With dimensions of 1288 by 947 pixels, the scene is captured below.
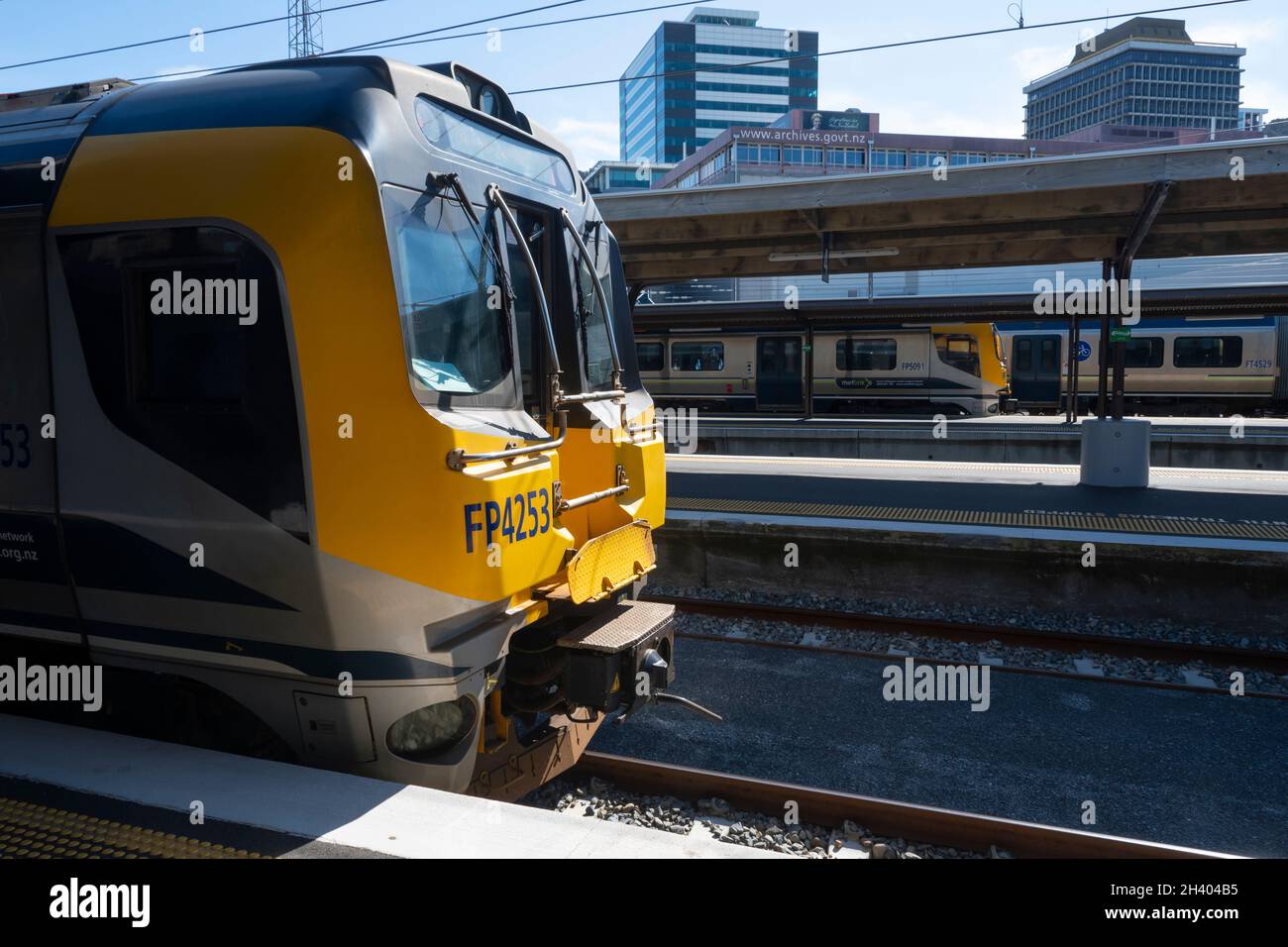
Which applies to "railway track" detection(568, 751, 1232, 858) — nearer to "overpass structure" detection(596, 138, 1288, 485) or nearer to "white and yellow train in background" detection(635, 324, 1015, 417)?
"overpass structure" detection(596, 138, 1288, 485)

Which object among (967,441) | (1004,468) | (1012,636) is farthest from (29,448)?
(967,441)

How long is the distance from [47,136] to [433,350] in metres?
2.23

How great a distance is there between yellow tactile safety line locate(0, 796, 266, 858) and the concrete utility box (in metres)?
12.4

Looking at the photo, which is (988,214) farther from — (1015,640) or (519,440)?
(519,440)

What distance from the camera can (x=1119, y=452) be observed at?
42.1 feet

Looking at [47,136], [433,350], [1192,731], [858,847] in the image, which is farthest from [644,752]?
[47,136]

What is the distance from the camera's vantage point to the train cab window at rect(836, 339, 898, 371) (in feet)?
87.2

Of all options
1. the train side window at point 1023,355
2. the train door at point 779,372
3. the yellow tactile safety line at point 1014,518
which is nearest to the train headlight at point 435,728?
the yellow tactile safety line at point 1014,518

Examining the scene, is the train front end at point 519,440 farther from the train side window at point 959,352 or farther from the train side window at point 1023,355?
the train side window at point 1023,355

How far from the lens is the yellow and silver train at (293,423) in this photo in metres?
3.68

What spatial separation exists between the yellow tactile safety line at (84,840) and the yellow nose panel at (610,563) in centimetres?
181

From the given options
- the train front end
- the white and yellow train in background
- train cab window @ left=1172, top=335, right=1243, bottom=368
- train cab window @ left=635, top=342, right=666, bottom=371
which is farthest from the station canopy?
train cab window @ left=1172, top=335, right=1243, bottom=368
